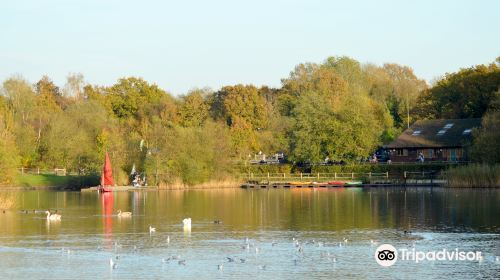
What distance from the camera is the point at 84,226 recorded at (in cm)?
4994

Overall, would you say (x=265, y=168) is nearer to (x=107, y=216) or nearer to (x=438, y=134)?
(x=438, y=134)

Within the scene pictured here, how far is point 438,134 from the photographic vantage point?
103 m

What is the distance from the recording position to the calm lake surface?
33.8 m

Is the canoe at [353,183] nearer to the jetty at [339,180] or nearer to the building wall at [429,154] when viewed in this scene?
the jetty at [339,180]

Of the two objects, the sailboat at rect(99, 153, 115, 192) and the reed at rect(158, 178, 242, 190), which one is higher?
the sailboat at rect(99, 153, 115, 192)

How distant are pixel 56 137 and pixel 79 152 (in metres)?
5.97

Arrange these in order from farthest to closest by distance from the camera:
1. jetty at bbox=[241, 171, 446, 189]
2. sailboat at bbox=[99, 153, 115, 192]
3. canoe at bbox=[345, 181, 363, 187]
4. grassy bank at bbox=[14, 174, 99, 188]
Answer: grassy bank at bbox=[14, 174, 99, 188], canoe at bbox=[345, 181, 363, 187], jetty at bbox=[241, 171, 446, 189], sailboat at bbox=[99, 153, 115, 192]

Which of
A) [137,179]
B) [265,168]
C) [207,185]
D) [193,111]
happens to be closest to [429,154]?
[265,168]

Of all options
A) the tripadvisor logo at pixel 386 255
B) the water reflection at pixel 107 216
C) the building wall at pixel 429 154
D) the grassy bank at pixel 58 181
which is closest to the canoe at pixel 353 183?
the building wall at pixel 429 154

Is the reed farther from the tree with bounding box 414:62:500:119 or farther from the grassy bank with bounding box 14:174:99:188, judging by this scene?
the tree with bounding box 414:62:500:119

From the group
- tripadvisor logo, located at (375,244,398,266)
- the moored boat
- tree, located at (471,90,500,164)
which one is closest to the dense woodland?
tree, located at (471,90,500,164)

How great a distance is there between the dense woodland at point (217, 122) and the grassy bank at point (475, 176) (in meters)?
2.78

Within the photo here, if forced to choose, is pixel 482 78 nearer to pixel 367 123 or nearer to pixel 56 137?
pixel 367 123

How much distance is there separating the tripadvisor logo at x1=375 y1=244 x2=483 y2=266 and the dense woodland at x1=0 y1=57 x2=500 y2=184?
46.7m
